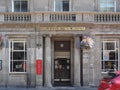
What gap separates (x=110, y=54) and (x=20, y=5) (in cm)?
797

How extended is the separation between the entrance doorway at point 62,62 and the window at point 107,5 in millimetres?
3796

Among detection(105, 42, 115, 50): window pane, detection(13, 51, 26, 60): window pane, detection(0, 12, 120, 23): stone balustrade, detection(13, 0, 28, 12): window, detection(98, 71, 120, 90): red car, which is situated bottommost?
detection(98, 71, 120, 90): red car

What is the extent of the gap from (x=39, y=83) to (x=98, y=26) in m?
6.17

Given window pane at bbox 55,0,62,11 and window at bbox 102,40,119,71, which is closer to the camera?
window at bbox 102,40,119,71

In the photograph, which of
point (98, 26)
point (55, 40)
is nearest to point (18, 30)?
point (55, 40)

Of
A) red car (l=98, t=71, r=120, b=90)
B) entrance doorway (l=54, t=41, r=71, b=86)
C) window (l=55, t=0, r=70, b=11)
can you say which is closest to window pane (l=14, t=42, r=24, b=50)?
entrance doorway (l=54, t=41, r=71, b=86)

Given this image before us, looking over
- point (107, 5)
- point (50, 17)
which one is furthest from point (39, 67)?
point (107, 5)

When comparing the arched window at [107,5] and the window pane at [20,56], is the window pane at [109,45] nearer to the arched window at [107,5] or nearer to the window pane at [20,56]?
the arched window at [107,5]

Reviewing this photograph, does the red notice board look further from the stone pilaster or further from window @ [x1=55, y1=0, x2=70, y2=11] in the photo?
window @ [x1=55, y1=0, x2=70, y2=11]

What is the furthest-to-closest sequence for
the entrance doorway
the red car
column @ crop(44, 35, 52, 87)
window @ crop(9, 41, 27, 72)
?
the entrance doorway, window @ crop(9, 41, 27, 72), column @ crop(44, 35, 52, 87), the red car

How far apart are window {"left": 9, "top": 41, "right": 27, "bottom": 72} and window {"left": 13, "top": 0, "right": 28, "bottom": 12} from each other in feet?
8.84

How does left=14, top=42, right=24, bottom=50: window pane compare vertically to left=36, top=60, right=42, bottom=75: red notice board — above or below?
above

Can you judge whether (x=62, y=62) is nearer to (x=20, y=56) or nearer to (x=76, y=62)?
(x=76, y=62)

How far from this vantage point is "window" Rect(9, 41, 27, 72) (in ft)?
91.5
